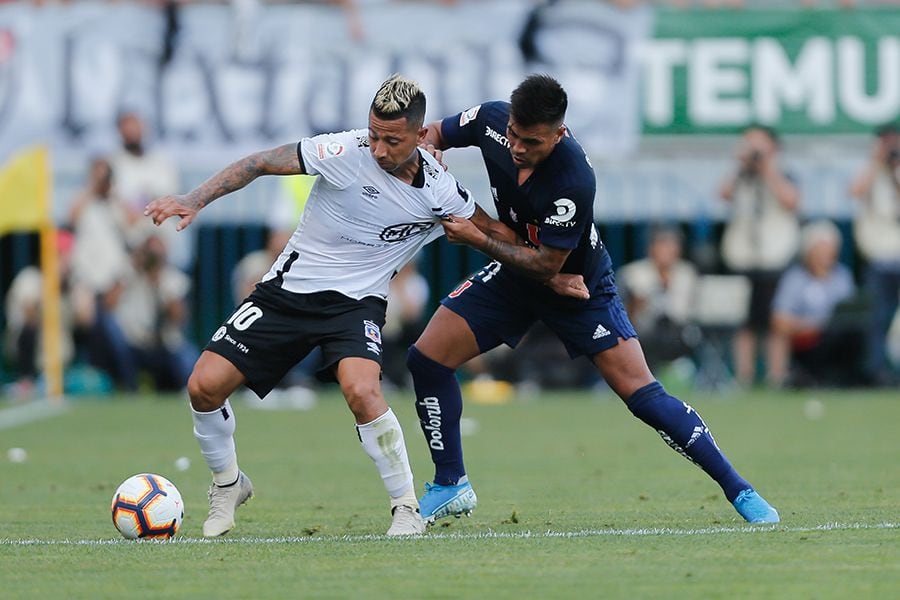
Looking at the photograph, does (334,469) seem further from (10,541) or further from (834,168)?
(834,168)

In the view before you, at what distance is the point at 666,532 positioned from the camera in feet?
26.5

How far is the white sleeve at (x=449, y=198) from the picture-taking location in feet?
27.4

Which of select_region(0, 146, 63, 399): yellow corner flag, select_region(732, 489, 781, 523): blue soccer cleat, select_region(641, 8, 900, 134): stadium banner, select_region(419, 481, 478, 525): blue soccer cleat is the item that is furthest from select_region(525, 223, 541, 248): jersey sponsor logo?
select_region(641, 8, 900, 134): stadium banner

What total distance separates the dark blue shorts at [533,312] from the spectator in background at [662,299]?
10.0 metres

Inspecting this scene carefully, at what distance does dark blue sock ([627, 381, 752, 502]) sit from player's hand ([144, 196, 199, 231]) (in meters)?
2.40

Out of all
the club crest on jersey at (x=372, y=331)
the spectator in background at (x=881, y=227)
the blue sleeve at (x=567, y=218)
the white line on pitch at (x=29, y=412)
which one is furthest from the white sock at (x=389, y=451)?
the spectator in background at (x=881, y=227)

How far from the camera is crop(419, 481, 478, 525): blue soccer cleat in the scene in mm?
8773

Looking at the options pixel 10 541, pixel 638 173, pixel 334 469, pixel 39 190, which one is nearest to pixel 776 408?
pixel 638 173

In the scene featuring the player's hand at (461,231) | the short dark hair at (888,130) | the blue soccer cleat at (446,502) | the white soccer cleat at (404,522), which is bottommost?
the blue soccer cleat at (446,502)

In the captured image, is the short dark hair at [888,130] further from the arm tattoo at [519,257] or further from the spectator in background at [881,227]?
the arm tattoo at [519,257]

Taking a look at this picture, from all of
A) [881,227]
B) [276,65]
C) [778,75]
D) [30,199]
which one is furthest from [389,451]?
[778,75]

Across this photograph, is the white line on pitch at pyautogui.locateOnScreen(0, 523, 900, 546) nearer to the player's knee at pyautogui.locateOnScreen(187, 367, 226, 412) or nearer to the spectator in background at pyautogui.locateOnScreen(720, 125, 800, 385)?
the player's knee at pyautogui.locateOnScreen(187, 367, 226, 412)

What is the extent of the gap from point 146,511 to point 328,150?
6.31 feet

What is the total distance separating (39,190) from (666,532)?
37.4 feet
